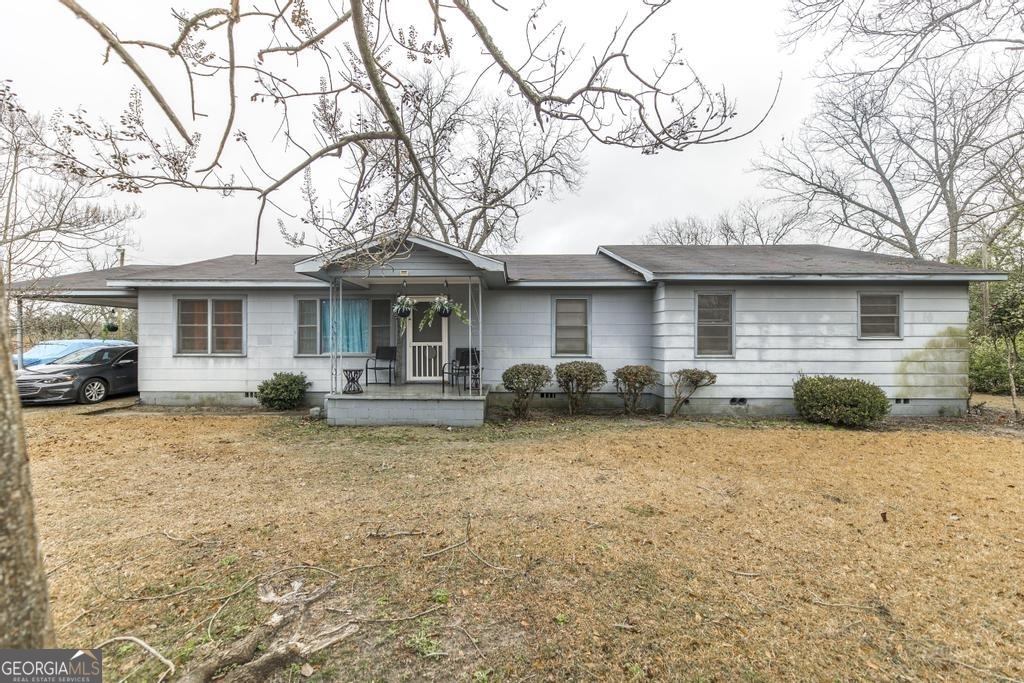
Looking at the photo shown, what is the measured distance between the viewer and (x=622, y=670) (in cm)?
211

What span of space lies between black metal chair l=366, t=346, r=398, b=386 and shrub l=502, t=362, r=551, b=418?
103 inches

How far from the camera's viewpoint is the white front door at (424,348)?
32.4 feet

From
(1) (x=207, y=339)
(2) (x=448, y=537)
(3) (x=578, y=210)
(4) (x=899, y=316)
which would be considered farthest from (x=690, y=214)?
(2) (x=448, y=537)

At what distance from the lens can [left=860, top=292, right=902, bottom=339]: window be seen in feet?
29.2

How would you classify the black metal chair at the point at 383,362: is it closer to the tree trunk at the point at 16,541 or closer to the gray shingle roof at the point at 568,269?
the gray shingle roof at the point at 568,269

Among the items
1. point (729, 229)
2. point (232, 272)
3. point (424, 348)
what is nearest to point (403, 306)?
point (424, 348)

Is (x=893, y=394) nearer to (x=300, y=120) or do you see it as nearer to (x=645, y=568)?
(x=645, y=568)

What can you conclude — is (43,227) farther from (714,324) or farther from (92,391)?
(714,324)

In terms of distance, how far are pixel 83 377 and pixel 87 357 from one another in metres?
0.75

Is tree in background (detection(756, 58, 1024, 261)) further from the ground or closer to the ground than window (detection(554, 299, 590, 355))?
further from the ground

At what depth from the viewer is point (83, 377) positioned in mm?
10352

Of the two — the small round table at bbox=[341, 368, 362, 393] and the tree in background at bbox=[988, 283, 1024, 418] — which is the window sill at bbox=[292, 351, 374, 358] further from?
the tree in background at bbox=[988, 283, 1024, 418]

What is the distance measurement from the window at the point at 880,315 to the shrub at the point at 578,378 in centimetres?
550

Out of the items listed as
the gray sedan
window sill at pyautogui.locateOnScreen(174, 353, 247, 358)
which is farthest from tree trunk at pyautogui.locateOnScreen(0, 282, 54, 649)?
the gray sedan
